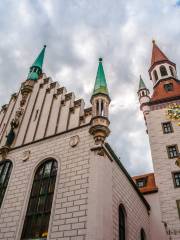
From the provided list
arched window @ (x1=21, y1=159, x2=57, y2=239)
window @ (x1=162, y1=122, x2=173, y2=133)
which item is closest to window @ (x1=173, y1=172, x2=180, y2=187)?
window @ (x1=162, y1=122, x2=173, y2=133)

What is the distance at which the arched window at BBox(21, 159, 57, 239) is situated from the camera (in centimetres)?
953

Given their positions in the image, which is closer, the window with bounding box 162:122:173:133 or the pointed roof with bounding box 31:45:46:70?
the pointed roof with bounding box 31:45:46:70

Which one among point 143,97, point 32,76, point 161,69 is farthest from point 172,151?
point 161,69

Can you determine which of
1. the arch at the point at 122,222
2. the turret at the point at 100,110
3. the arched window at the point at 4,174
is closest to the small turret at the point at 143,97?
the turret at the point at 100,110

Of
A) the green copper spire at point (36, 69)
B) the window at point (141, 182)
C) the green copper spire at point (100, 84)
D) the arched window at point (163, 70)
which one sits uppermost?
the arched window at point (163, 70)

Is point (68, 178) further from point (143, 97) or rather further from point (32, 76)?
point (143, 97)

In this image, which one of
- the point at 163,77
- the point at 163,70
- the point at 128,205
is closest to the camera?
the point at 128,205

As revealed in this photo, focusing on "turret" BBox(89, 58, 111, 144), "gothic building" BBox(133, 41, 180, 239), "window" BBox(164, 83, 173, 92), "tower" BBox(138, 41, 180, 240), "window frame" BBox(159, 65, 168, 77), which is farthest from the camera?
"window frame" BBox(159, 65, 168, 77)

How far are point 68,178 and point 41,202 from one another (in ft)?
5.47

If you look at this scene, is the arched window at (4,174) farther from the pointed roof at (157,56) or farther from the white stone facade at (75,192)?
the pointed roof at (157,56)

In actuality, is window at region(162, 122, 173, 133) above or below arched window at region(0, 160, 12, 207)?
above

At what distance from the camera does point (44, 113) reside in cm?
1458

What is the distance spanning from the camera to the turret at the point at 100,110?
11000 millimetres

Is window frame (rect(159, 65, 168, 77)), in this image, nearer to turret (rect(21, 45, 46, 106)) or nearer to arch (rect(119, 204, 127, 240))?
turret (rect(21, 45, 46, 106))
